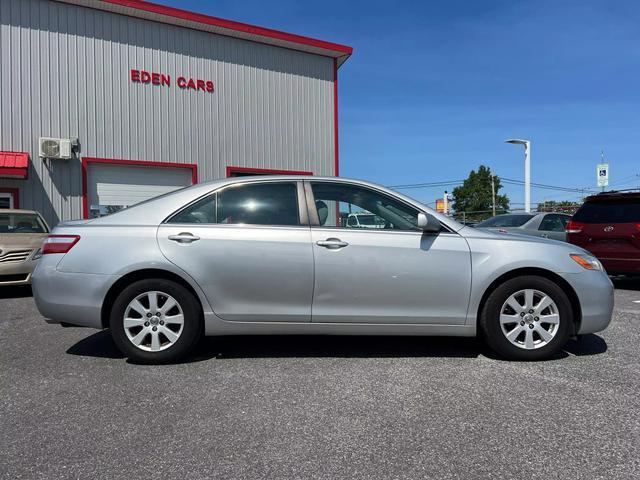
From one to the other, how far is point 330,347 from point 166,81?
1232 centimetres

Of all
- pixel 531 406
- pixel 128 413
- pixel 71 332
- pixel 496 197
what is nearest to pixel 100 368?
pixel 128 413

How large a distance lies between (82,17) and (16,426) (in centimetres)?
1355

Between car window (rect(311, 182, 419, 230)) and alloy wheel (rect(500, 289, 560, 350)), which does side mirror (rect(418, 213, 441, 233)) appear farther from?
alloy wheel (rect(500, 289, 560, 350))

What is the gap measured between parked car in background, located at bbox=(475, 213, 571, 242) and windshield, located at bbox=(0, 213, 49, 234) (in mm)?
9059

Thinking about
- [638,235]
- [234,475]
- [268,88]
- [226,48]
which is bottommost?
[234,475]

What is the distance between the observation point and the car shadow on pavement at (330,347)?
14.1 feet

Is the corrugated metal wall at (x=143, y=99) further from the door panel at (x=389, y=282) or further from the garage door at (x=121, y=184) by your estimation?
the door panel at (x=389, y=282)

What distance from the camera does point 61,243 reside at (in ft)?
13.2

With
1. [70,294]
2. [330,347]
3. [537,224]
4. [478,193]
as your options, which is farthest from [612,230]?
[478,193]

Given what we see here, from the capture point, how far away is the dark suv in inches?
309

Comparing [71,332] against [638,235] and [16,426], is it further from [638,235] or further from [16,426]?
[638,235]

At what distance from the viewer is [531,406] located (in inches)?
123

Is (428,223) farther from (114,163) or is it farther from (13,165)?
(114,163)

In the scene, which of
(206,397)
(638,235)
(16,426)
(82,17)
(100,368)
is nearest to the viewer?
(16,426)
